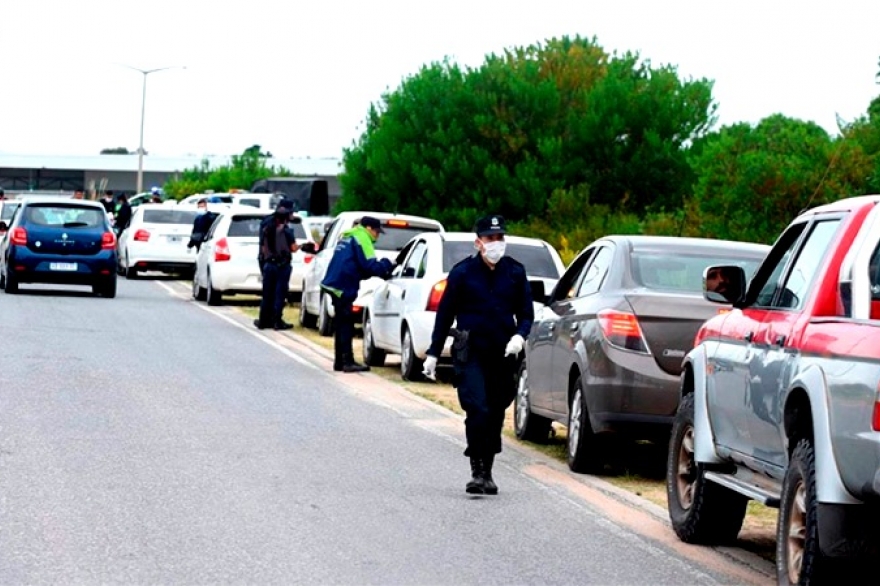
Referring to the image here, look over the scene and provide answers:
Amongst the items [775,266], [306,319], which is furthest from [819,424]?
[306,319]

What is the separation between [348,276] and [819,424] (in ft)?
47.6

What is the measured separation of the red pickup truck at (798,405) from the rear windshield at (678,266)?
104 inches

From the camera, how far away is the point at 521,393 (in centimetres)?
1662

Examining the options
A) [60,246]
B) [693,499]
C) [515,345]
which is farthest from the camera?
[60,246]

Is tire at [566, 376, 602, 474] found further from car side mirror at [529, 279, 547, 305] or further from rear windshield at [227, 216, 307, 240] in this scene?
rear windshield at [227, 216, 307, 240]

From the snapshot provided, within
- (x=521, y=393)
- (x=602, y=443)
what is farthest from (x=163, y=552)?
Answer: (x=521, y=393)

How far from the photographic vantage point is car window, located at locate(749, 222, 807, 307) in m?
10.2

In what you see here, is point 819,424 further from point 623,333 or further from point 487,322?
point 623,333

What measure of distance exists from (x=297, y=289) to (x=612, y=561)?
24402mm

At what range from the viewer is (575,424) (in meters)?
14.4

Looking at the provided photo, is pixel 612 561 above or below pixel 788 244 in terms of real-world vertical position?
below

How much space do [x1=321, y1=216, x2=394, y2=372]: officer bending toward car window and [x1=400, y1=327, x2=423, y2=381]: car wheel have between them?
739 mm

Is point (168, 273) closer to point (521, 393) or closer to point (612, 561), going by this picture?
point (521, 393)

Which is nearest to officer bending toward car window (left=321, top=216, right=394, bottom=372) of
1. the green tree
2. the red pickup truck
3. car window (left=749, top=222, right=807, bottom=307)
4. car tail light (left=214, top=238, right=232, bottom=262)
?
the red pickup truck
